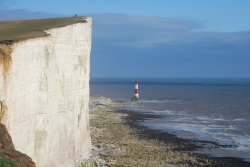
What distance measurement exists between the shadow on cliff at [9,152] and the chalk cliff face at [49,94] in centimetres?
51

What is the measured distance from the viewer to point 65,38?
1759 cm

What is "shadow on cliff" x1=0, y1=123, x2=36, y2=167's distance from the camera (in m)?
12.2

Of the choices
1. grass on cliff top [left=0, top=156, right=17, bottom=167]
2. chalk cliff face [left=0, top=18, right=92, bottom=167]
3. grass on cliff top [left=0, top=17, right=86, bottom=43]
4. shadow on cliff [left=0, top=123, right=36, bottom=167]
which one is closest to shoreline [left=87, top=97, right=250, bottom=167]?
chalk cliff face [left=0, top=18, right=92, bottom=167]

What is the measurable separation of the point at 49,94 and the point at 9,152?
366 cm

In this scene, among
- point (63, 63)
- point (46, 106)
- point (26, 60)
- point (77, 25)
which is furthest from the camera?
point (77, 25)

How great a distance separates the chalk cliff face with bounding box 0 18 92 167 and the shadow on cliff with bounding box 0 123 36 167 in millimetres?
513

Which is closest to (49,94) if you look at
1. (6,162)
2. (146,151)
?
(6,162)

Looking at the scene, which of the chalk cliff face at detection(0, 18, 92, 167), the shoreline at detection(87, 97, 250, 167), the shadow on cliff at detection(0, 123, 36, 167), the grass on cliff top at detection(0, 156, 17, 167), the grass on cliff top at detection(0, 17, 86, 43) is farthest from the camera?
the shoreline at detection(87, 97, 250, 167)

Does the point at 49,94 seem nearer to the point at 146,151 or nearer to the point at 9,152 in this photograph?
the point at 9,152

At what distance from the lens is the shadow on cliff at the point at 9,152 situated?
12164mm

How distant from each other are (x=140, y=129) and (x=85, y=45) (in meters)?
18.1

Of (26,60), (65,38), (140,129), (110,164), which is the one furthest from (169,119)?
(26,60)

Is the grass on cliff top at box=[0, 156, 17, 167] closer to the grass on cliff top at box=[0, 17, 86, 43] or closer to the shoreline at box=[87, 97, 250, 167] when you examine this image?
the grass on cliff top at box=[0, 17, 86, 43]

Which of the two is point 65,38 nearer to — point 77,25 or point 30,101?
point 77,25
